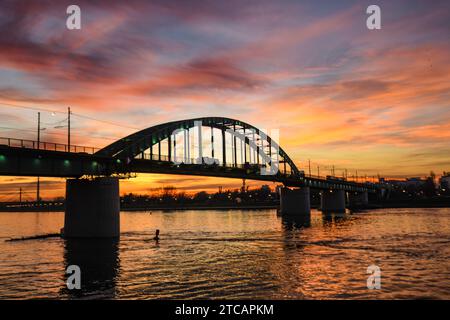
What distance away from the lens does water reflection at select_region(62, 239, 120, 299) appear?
25.7 meters

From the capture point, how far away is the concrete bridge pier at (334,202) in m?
171

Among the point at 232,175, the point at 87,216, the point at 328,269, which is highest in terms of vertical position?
the point at 232,175

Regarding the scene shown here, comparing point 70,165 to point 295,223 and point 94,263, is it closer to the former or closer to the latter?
point 94,263

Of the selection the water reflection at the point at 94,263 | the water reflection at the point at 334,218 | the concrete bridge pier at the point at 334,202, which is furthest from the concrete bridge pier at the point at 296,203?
the water reflection at the point at 94,263

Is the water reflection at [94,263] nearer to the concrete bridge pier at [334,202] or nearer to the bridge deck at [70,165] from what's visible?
the bridge deck at [70,165]

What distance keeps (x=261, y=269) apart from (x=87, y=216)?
29604 millimetres

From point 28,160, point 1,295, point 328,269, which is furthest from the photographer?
point 28,160

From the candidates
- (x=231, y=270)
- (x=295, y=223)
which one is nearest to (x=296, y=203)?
(x=295, y=223)

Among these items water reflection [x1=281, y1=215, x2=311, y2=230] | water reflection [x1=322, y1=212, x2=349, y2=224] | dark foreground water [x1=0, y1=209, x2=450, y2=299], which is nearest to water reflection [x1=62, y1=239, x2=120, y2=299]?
dark foreground water [x1=0, y1=209, x2=450, y2=299]

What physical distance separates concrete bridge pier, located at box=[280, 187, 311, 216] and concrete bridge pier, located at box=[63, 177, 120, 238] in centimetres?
8376

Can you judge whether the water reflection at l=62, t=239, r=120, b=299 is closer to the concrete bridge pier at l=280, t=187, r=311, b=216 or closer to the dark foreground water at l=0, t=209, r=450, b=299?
the dark foreground water at l=0, t=209, r=450, b=299

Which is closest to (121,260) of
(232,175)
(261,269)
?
(261,269)

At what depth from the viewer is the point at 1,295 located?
2517cm
